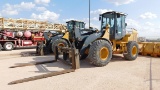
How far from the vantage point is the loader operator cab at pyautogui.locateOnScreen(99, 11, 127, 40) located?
9.69 metres

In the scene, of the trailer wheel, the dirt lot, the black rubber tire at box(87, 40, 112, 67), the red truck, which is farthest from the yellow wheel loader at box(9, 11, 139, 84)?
the red truck

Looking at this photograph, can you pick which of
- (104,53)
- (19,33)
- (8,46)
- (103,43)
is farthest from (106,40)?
(19,33)

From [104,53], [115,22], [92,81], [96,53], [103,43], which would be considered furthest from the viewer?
[115,22]

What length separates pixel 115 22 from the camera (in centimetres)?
968

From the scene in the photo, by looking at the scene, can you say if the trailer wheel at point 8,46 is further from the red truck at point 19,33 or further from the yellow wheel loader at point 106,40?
the yellow wheel loader at point 106,40

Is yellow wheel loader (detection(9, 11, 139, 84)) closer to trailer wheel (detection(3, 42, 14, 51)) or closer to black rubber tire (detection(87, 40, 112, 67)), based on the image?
black rubber tire (detection(87, 40, 112, 67))

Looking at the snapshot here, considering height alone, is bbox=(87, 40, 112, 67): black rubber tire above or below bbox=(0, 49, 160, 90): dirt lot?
above

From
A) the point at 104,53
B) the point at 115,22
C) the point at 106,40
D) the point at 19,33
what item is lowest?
the point at 104,53

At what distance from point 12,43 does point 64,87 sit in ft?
48.5

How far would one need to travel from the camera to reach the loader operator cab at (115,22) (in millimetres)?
9688

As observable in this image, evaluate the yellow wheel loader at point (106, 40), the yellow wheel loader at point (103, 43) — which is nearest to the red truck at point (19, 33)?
the yellow wheel loader at point (103, 43)

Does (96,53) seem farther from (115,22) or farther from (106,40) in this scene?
(115,22)

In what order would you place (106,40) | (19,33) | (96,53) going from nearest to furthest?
(96,53)
(106,40)
(19,33)

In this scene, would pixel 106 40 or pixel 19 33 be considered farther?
pixel 19 33
